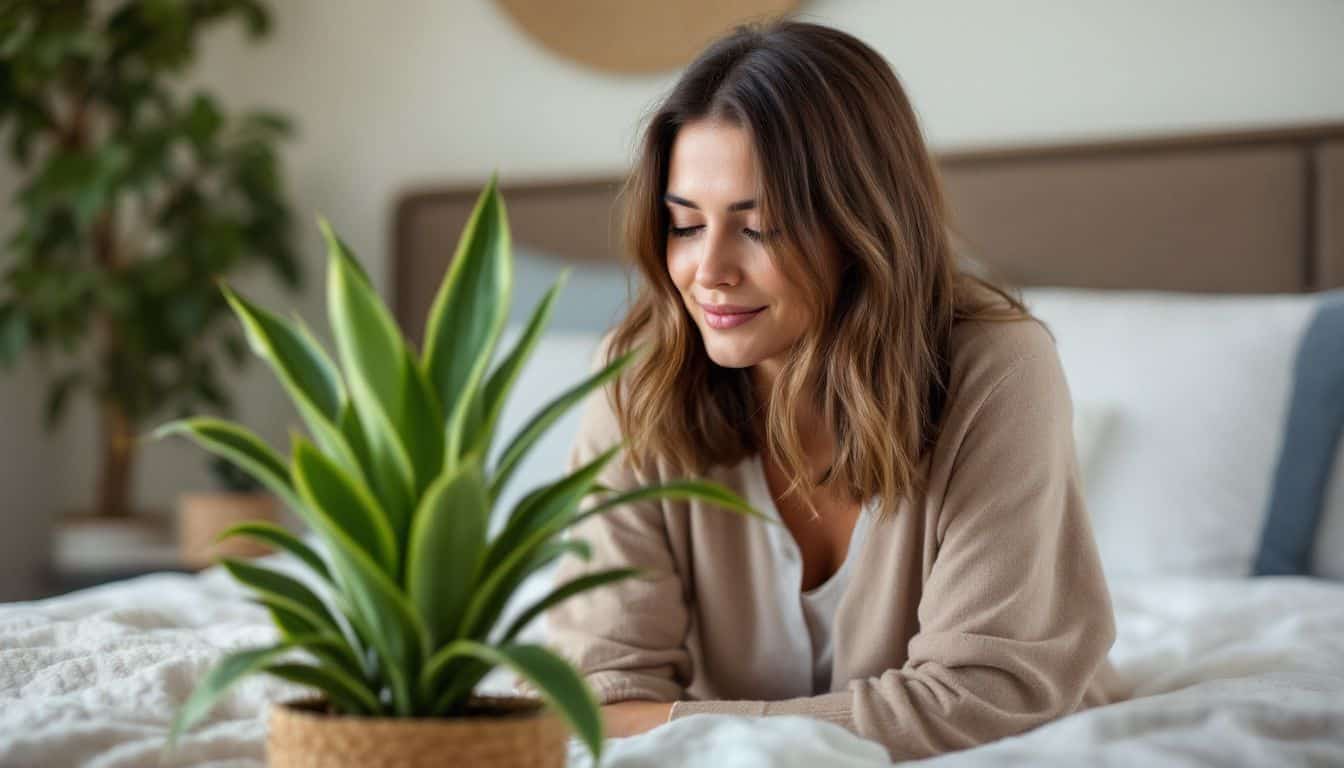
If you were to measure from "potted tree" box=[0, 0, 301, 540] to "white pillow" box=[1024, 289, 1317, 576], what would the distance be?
1.88m

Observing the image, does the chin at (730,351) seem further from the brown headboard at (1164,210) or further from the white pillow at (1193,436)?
the brown headboard at (1164,210)

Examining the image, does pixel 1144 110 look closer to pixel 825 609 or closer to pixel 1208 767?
pixel 825 609

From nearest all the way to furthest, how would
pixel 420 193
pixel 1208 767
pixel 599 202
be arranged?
pixel 1208 767, pixel 599 202, pixel 420 193

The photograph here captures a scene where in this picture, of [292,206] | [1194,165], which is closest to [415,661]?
[1194,165]

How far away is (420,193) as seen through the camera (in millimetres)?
3072

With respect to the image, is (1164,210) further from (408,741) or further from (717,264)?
(408,741)

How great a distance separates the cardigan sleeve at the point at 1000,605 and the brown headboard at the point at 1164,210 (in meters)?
1.07

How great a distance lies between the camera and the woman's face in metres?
1.26

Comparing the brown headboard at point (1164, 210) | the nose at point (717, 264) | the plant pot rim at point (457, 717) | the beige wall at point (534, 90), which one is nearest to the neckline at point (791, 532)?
the nose at point (717, 264)

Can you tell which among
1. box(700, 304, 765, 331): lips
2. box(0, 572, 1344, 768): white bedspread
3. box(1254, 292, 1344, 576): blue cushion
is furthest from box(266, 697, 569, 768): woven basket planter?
box(1254, 292, 1344, 576): blue cushion

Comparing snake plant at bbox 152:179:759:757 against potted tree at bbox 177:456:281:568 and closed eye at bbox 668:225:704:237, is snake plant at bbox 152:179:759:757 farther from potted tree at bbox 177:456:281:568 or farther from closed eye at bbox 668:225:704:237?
potted tree at bbox 177:456:281:568

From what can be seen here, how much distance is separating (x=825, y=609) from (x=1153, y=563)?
2.51ft

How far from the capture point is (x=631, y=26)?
9.42ft

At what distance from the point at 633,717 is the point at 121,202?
7.10ft
